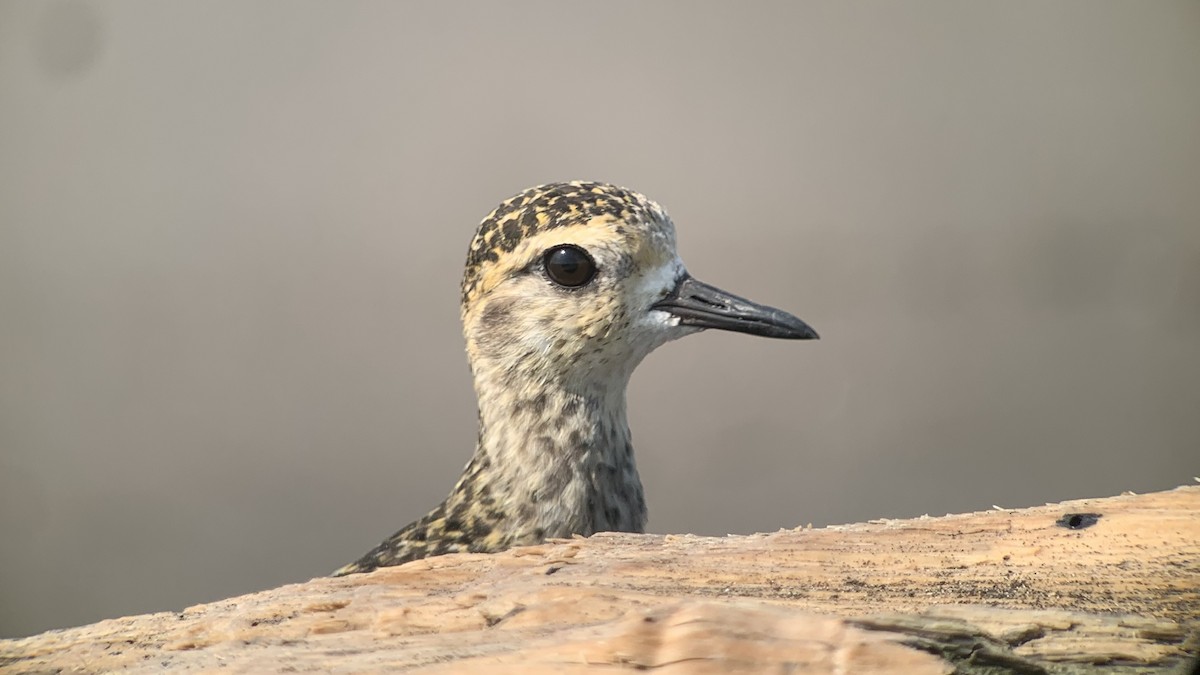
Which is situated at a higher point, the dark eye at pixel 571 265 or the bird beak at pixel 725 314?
the dark eye at pixel 571 265

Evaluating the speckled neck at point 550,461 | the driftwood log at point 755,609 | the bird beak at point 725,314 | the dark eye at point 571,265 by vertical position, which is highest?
the dark eye at point 571,265

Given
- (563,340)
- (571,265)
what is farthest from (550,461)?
(571,265)

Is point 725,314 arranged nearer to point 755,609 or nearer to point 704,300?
point 704,300

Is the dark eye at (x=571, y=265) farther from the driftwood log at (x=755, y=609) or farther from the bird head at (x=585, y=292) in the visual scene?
the driftwood log at (x=755, y=609)

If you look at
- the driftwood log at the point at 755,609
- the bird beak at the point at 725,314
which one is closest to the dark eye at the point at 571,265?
the bird beak at the point at 725,314

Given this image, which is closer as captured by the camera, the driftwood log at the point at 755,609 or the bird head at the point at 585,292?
the driftwood log at the point at 755,609

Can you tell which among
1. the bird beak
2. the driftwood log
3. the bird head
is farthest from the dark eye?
the driftwood log

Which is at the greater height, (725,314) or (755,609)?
(725,314)
